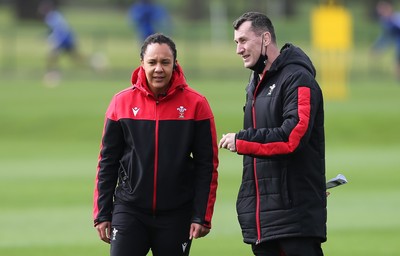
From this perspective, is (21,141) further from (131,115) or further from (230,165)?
(131,115)

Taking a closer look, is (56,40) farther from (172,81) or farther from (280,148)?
(280,148)

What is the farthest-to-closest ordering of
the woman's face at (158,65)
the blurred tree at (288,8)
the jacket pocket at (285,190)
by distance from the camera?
the blurred tree at (288,8), the woman's face at (158,65), the jacket pocket at (285,190)

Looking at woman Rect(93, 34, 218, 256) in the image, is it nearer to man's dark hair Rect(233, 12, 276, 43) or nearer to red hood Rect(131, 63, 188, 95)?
red hood Rect(131, 63, 188, 95)

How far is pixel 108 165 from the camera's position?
8.41 metres

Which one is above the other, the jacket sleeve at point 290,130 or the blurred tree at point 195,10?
the blurred tree at point 195,10

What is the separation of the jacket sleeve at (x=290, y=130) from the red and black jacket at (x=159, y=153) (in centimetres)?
54

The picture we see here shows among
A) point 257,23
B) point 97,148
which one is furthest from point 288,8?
point 257,23

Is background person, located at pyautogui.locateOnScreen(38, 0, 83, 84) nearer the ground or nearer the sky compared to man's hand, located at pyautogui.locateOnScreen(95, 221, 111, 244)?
nearer the sky

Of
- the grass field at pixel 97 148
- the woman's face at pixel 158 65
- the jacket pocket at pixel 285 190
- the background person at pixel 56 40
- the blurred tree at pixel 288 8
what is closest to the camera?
the jacket pocket at pixel 285 190

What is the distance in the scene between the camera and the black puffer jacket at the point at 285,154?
7863 mm

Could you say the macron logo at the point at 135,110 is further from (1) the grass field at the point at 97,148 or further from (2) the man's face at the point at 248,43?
(1) the grass field at the point at 97,148

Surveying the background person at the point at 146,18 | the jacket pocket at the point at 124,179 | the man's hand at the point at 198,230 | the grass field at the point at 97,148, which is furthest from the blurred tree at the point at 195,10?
the man's hand at the point at 198,230

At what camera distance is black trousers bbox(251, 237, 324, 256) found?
8.00 meters

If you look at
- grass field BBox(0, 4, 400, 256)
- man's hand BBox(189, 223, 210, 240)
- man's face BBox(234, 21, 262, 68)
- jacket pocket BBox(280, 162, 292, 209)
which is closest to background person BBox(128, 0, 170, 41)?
grass field BBox(0, 4, 400, 256)
